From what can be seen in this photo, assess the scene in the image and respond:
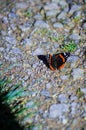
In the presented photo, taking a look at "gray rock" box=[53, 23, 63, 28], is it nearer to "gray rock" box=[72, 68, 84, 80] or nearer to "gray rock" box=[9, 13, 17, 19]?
"gray rock" box=[9, 13, 17, 19]

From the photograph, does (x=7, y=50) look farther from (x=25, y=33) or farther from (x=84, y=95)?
(x=84, y=95)

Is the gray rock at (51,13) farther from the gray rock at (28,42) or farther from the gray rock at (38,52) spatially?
the gray rock at (38,52)

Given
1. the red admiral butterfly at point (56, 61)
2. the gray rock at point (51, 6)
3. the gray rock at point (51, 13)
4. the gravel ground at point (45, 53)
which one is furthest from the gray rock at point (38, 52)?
the gray rock at point (51, 6)

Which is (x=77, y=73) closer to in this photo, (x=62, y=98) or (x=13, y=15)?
(x=62, y=98)

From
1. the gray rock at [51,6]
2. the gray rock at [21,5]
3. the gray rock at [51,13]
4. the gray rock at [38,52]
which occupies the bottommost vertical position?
the gray rock at [38,52]

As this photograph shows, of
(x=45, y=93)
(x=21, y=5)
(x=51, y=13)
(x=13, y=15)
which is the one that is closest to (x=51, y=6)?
(x=51, y=13)

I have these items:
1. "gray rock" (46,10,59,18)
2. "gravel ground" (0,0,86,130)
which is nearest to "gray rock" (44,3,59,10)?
"gravel ground" (0,0,86,130)

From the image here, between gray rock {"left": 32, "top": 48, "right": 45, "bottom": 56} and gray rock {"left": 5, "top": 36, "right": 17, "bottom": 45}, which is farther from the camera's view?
gray rock {"left": 5, "top": 36, "right": 17, "bottom": 45}
